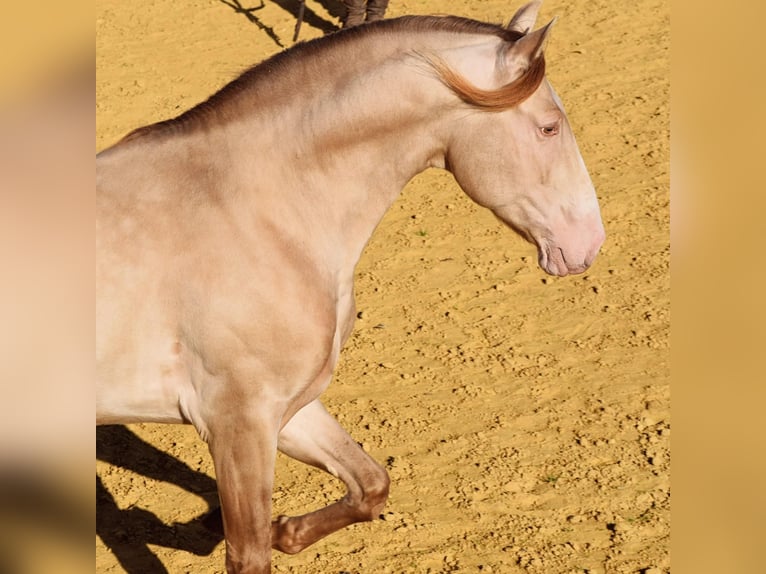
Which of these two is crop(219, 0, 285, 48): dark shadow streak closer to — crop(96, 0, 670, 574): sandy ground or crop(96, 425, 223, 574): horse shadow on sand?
crop(96, 0, 670, 574): sandy ground

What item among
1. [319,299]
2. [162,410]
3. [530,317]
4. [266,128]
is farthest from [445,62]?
[530,317]

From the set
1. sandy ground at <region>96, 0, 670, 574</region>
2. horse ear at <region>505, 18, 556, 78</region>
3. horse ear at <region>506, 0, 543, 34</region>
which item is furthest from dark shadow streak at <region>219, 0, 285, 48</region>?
horse ear at <region>505, 18, 556, 78</region>

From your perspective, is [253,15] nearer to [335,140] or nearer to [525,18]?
[525,18]

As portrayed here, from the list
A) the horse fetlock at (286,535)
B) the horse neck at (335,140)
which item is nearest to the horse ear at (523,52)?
the horse neck at (335,140)

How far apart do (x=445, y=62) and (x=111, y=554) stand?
2.60 m

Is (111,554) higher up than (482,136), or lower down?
lower down

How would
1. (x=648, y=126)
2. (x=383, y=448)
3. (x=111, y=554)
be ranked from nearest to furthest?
(x=111, y=554) → (x=383, y=448) → (x=648, y=126)

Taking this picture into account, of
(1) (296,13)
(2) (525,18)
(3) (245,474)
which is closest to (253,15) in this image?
(1) (296,13)

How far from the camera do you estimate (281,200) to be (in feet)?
10.7

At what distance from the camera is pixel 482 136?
10.5 ft

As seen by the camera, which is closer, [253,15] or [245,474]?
[245,474]

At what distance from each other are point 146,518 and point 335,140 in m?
2.24
